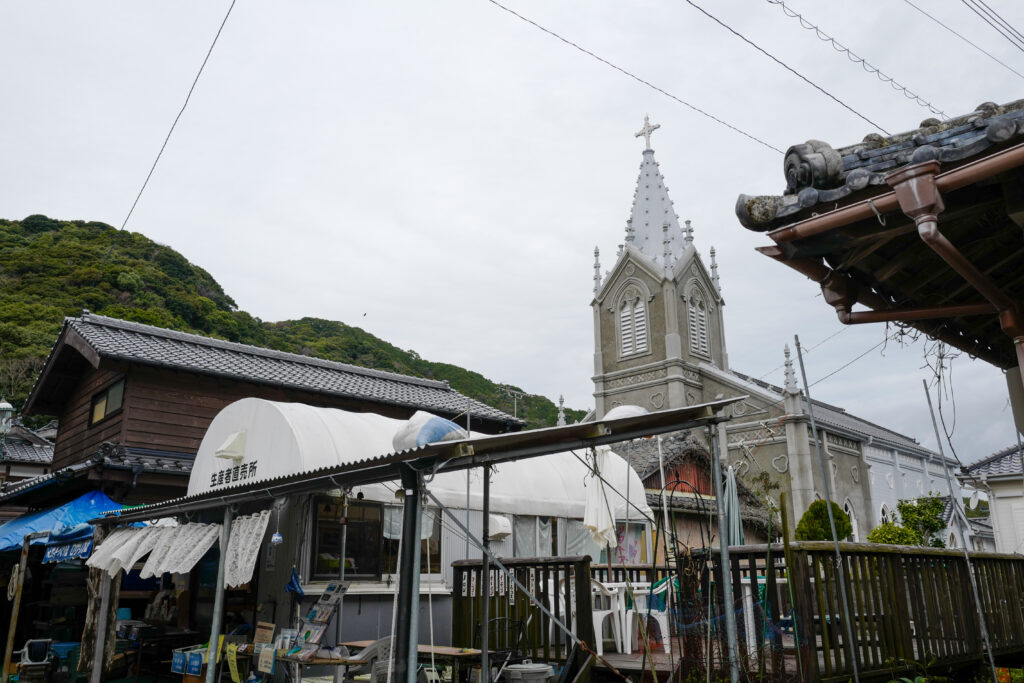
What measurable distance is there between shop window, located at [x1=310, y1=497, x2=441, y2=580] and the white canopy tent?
0.43m

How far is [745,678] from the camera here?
5555mm

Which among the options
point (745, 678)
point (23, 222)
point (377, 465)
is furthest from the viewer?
point (23, 222)

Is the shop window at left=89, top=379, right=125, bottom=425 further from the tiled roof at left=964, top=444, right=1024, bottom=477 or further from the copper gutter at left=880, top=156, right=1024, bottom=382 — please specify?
the tiled roof at left=964, top=444, right=1024, bottom=477

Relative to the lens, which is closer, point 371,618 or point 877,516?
point 371,618

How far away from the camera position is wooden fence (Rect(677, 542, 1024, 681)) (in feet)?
17.9

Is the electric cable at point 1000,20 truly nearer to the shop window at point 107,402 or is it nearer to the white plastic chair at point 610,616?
the white plastic chair at point 610,616

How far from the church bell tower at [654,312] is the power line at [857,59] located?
24.7 metres

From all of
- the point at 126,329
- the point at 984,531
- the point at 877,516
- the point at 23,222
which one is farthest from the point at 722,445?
the point at 23,222

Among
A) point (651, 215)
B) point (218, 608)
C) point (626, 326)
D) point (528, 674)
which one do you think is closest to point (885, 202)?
point (528, 674)

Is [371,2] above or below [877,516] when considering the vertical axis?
above

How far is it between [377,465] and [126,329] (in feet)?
41.1

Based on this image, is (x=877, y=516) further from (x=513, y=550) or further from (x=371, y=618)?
(x=371, y=618)

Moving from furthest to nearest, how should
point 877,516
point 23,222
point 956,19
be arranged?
point 23,222, point 877,516, point 956,19

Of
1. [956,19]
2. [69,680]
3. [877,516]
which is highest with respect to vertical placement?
[956,19]
